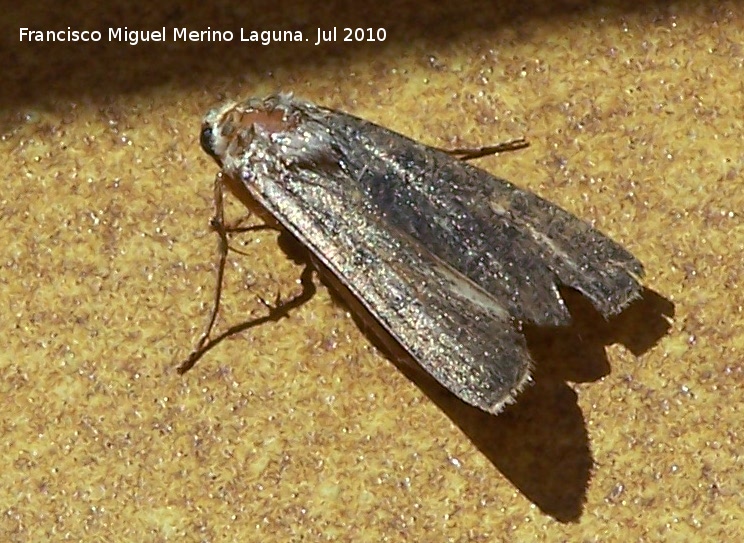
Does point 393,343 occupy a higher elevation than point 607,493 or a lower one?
higher

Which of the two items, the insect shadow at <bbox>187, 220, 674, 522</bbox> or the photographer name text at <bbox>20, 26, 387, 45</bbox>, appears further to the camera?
the photographer name text at <bbox>20, 26, 387, 45</bbox>

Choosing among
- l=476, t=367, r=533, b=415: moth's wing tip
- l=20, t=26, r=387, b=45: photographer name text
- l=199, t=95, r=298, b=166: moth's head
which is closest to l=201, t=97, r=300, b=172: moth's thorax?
l=199, t=95, r=298, b=166: moth's head

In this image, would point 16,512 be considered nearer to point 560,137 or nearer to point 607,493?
point 607,493

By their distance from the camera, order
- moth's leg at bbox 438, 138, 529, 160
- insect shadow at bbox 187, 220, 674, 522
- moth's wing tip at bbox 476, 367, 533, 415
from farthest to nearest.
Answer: moth's leg at bbox 438, 138, 529, 160, insect shadow at bbox 187, 220, 674, 522, moth's wing tip at bbox 476, 367, 533, 415

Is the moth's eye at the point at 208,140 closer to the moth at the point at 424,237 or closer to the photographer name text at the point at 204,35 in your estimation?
the moth at the point at 424,237

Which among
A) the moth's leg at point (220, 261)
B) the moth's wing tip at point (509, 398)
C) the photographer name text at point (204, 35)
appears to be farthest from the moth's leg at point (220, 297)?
the moth's wing tip at point (509, 398)

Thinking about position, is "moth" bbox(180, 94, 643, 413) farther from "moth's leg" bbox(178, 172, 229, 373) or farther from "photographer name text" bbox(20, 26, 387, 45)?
"photographer name text" bbox(20, 26, 387, 45)

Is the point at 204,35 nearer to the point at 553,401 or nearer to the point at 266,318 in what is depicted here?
the point at 266,318

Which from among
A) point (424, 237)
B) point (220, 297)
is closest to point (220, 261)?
point (220, 297)

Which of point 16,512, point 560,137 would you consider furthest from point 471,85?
point 16,512
